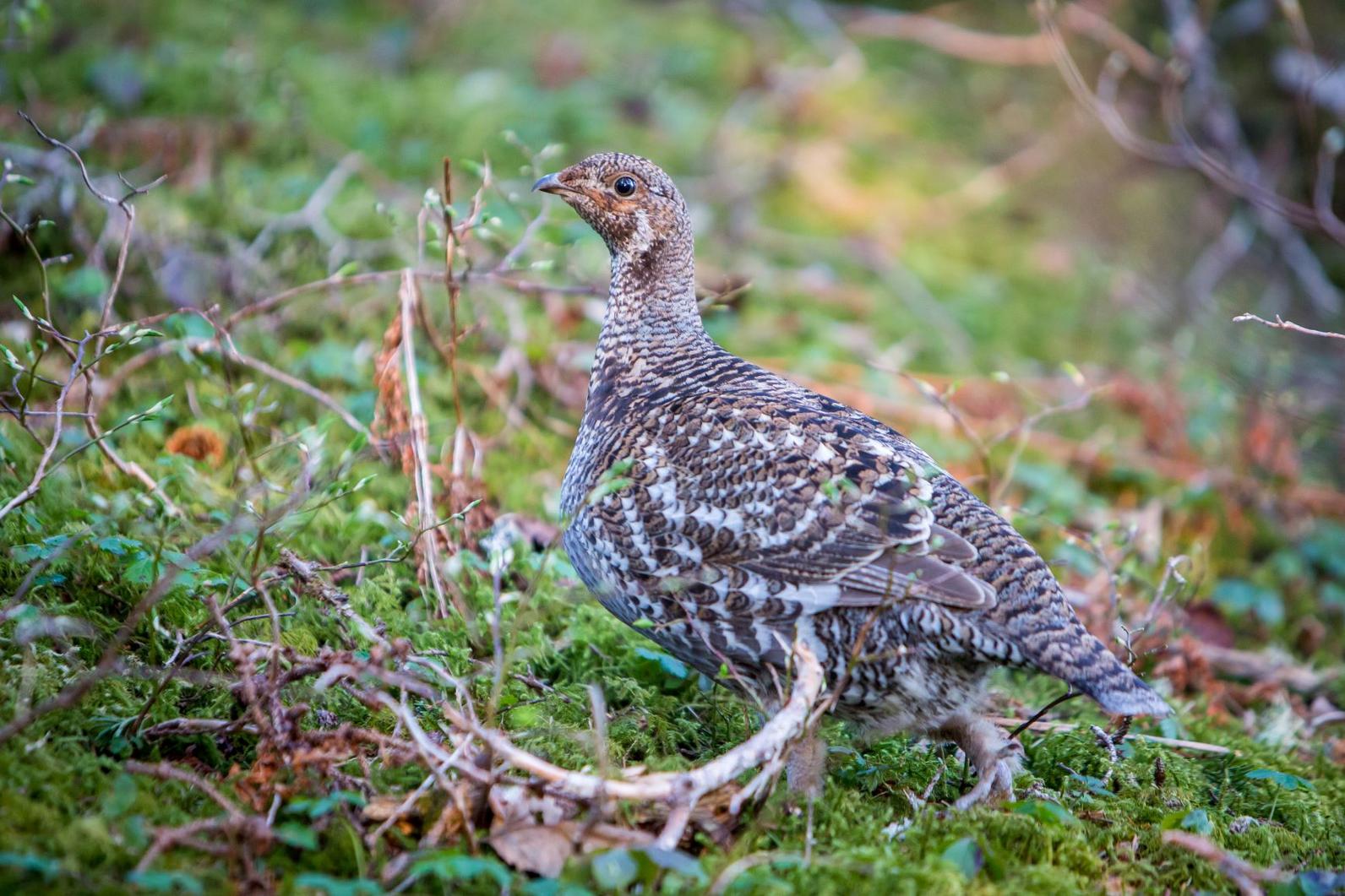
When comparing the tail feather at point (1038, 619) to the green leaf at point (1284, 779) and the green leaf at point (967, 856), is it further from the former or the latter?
the green leaf at point (1284, 779)

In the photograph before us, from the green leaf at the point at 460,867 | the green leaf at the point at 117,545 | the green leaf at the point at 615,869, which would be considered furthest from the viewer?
the green leaf at the point at 117,545

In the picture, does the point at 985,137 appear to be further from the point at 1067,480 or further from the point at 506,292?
the point at 506,292

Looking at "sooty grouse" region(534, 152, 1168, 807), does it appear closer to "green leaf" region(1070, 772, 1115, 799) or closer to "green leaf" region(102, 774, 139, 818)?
"green leaf" region(1070, 772, 1115, 799)

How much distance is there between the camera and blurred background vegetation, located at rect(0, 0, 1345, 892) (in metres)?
3.98

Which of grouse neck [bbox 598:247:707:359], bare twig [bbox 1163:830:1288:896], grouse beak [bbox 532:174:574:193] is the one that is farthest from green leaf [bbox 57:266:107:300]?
bare twig [bbox 1163:830:1288:896]

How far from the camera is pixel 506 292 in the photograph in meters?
7.16

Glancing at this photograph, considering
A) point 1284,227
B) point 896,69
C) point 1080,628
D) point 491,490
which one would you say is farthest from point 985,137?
point 1080,628

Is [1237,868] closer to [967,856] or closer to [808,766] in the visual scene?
[967,856]

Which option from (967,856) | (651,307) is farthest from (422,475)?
(967,856)

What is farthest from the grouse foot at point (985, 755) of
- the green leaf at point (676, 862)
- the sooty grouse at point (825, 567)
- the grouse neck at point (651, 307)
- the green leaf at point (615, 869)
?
the grouse neck at point (651, 307)

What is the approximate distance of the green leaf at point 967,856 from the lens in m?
3.45

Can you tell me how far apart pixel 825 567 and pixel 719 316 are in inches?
184

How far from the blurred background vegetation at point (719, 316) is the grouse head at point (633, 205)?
1.01 ft

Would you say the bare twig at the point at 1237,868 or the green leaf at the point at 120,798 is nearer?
the green leaf at the point at 120,798
